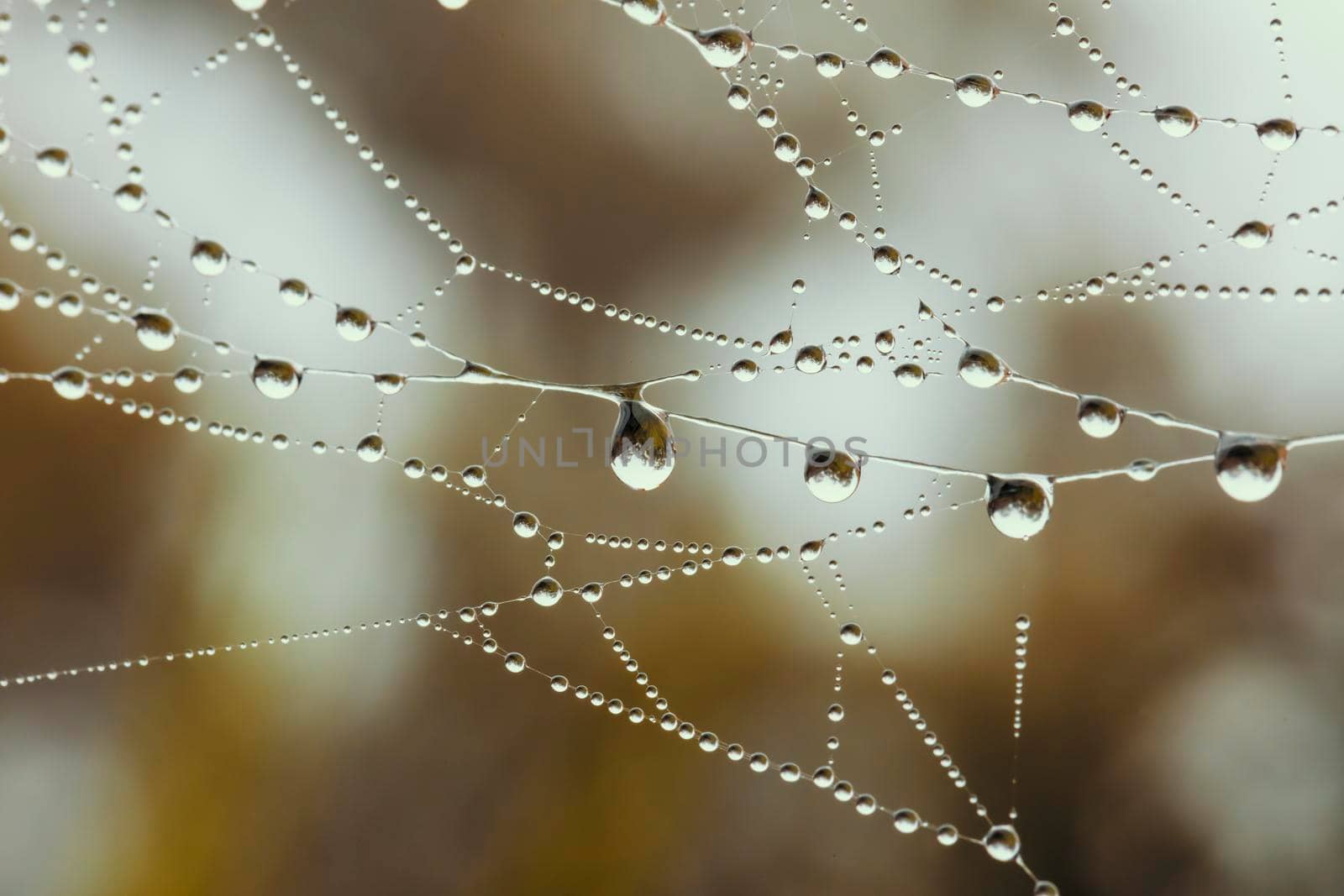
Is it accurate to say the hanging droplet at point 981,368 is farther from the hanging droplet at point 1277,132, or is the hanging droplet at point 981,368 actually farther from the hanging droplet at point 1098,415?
the hanging droplet at point 1277,132

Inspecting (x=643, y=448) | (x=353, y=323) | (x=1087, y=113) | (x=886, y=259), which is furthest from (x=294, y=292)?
(x=1087, y=113)

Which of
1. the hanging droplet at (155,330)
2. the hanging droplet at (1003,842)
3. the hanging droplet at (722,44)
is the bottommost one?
the hanging droplet at (1003,842)

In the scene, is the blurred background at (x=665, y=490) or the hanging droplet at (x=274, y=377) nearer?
the hanging droplet at (x=274, y=377)

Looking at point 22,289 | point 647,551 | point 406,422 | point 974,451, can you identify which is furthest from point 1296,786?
point 22,289

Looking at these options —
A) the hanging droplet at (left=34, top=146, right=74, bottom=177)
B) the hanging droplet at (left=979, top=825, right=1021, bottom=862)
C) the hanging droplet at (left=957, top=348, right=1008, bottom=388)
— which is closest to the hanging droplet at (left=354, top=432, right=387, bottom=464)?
the hanging droplet at (left=34, top=146, right=74, bottom=177)

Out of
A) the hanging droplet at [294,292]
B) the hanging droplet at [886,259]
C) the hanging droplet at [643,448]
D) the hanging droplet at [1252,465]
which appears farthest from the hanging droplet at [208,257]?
the hanging droplet at [1252,465]

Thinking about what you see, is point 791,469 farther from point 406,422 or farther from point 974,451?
point 406,422
